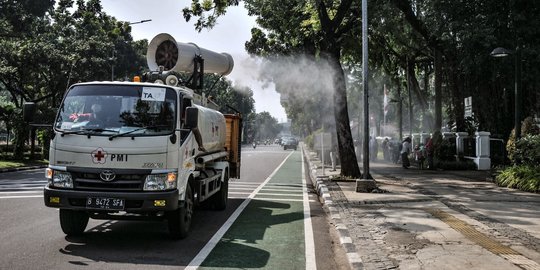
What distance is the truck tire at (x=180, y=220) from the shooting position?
286 inches

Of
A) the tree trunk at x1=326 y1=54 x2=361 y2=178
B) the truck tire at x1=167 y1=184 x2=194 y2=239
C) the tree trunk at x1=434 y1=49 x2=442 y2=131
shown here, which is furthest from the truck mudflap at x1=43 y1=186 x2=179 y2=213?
the tree trunk at x1=434 y1=49 x2=442 y2=131

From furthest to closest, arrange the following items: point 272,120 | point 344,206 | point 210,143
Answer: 1. point 272,120
2. point 344,206
3. point 210,143

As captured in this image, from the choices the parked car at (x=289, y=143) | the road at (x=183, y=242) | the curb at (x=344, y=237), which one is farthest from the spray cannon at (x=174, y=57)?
the parked car at (x=289, y=143)

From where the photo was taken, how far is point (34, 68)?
2831 cm

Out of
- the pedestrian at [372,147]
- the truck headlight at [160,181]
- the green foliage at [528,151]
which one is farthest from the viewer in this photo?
the pedestrian at [372,147]

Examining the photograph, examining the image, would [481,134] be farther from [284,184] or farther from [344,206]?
[344,206]

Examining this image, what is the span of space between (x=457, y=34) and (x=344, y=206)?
39.1ft

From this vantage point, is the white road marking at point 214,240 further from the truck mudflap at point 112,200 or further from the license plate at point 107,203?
the license plate at point 107,203

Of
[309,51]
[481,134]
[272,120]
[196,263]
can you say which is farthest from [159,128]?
[272,120]

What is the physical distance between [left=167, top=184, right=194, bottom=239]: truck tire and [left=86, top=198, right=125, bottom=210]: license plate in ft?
2.61

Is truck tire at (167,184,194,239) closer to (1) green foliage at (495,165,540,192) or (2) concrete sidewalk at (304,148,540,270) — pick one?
(2) concrete sidewalk at (304,148,540,270)

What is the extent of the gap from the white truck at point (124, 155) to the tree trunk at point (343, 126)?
9.71m

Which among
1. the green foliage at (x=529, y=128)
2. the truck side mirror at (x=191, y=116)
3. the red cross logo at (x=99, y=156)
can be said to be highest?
the green foliage at (x=529, y=128)

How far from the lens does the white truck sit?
264 inches
